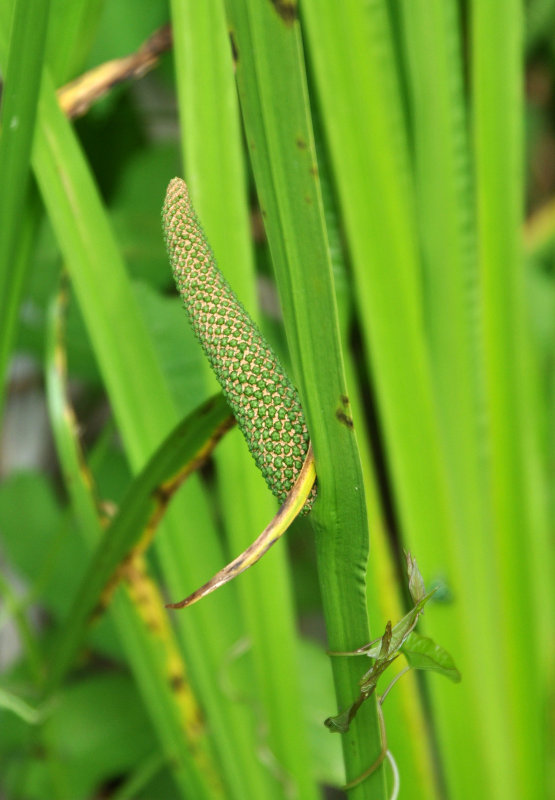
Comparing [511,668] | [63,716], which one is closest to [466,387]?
[511,668]

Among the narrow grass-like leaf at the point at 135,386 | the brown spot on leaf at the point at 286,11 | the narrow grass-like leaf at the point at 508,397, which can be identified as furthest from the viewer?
the narrow grass-like leaf at the point at 508,397

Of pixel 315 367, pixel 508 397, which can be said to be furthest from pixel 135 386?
pixel 508 397

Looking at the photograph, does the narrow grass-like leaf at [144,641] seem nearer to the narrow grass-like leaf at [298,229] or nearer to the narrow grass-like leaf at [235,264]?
the narrow grass-like leaf at [235,264]

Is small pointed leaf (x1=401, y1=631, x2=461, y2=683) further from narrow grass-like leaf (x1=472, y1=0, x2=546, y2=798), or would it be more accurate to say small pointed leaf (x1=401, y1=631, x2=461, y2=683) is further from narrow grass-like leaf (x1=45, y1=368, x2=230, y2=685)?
narrow grass-like leaf (x1=472, y1=0, x2=546, y2=798)

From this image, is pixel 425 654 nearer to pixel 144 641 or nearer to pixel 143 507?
pixel 143 507

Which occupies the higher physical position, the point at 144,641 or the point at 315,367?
the point at 315,367

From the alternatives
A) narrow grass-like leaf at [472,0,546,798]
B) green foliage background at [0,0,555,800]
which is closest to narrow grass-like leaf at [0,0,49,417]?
green foliage background at [0,0,555,800]

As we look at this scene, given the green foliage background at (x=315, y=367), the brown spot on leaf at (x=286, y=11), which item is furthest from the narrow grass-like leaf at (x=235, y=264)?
the brown spot on leaf at (x=286, y=11)

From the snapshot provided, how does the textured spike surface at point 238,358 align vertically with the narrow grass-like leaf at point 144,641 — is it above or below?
above
